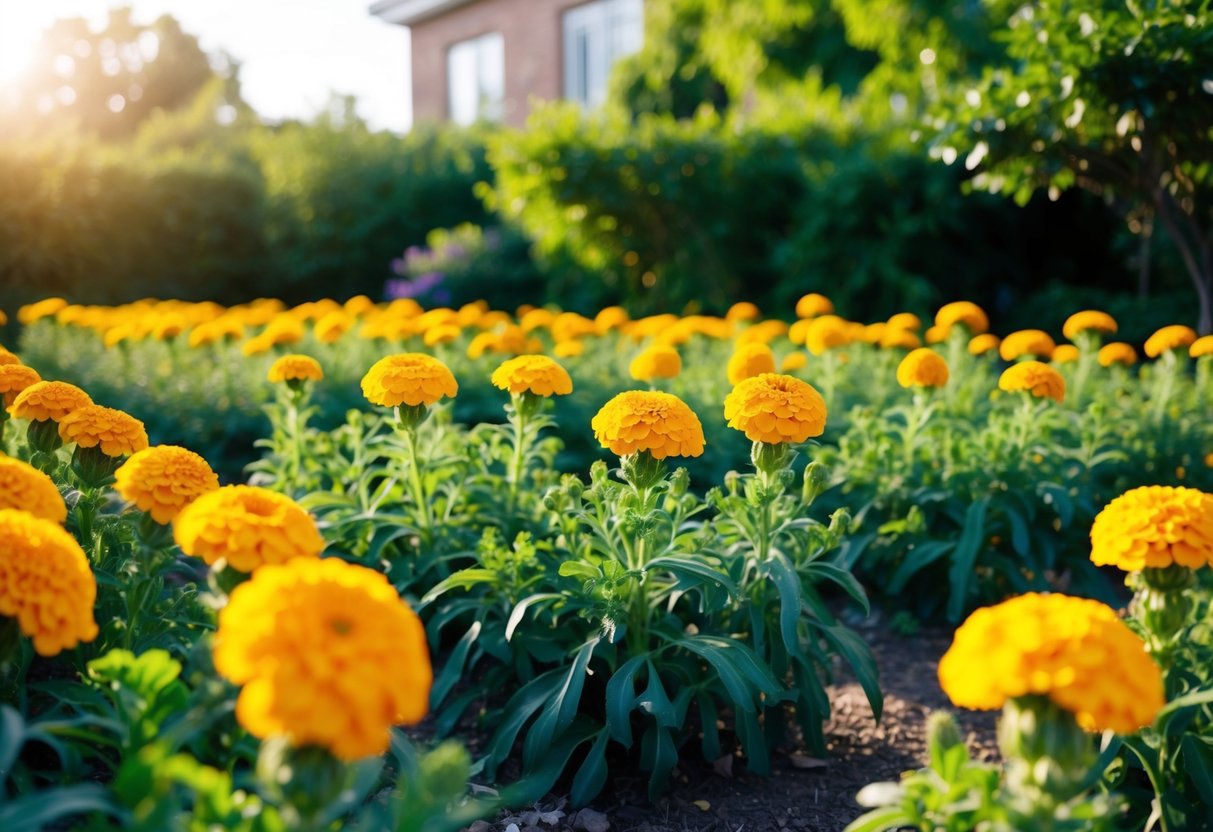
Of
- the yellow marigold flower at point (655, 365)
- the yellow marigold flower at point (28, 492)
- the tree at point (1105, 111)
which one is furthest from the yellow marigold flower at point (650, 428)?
the tree at point (1105, 111)

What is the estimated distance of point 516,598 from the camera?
2.71m

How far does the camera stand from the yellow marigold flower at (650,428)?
2270 millimetres

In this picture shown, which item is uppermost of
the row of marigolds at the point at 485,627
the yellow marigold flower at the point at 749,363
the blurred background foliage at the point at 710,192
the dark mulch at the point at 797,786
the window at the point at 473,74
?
the window at the point at 473,74

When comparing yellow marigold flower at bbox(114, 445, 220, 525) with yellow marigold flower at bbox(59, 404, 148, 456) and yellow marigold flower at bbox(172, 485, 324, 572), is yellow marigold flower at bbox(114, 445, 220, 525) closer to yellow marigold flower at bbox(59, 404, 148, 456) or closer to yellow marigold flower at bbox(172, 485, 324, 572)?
yellow marigold flower at bbox(172, 485, 324, 572)

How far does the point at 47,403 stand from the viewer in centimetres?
225

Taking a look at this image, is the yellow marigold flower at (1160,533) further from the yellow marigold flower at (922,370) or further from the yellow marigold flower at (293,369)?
the yellow marigold flower at (293,369)

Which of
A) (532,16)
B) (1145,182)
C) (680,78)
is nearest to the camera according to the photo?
(1145,182)

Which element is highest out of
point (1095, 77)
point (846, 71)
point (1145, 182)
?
point (846, 71)

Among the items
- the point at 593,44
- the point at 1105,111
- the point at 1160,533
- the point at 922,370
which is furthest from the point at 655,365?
the point at 593,44

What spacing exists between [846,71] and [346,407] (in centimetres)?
920

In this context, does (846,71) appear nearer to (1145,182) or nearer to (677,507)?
(1145,182)

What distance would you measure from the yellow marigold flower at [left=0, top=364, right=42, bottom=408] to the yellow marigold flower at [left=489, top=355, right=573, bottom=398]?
1.14 metres

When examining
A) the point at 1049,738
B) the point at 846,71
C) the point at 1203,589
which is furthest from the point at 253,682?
the point at 846,71

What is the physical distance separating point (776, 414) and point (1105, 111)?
3.83m
